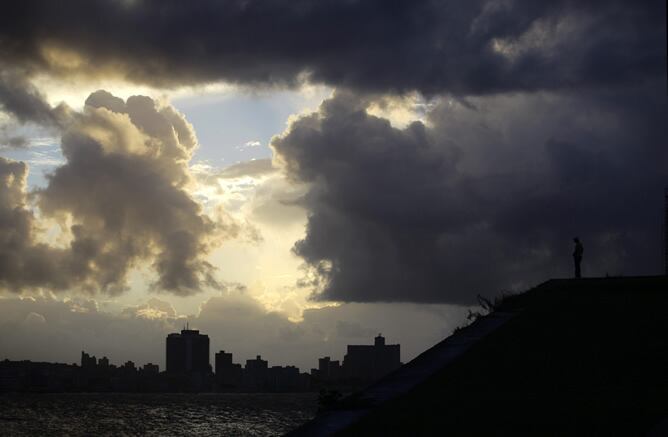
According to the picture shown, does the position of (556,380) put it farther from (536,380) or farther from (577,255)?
(577,255)

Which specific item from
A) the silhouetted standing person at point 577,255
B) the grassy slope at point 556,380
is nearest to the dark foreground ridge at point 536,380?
the grassy slope at point 556,380

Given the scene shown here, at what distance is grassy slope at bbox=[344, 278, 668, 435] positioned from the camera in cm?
1462

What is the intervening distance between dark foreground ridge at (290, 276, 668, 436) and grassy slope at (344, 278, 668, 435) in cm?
2

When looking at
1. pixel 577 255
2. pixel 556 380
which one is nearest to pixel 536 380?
pixel 556 380

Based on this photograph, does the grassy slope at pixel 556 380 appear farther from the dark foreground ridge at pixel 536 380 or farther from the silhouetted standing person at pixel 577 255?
the silhouetted standing person at pixel 577 255

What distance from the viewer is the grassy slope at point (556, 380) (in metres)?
14.6

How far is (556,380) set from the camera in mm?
17531

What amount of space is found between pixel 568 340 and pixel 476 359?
2.29 metres

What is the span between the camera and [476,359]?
2002cm

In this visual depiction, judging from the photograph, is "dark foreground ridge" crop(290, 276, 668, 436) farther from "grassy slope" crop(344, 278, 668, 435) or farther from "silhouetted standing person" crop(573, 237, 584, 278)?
"silhouetted standing person" crop(573, 237, 584, 278)

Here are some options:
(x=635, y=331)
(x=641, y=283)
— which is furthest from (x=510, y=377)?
(x=641, y=283)

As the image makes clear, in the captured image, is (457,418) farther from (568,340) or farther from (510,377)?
(568,340)

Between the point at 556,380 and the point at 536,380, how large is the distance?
0.37 metres

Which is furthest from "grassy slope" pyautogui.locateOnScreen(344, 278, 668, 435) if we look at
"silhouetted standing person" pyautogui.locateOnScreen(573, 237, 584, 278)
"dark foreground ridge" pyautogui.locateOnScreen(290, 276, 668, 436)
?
"silhouetted standing person" pyautogui.locateOnScreen(573, 237, 584, 278)
